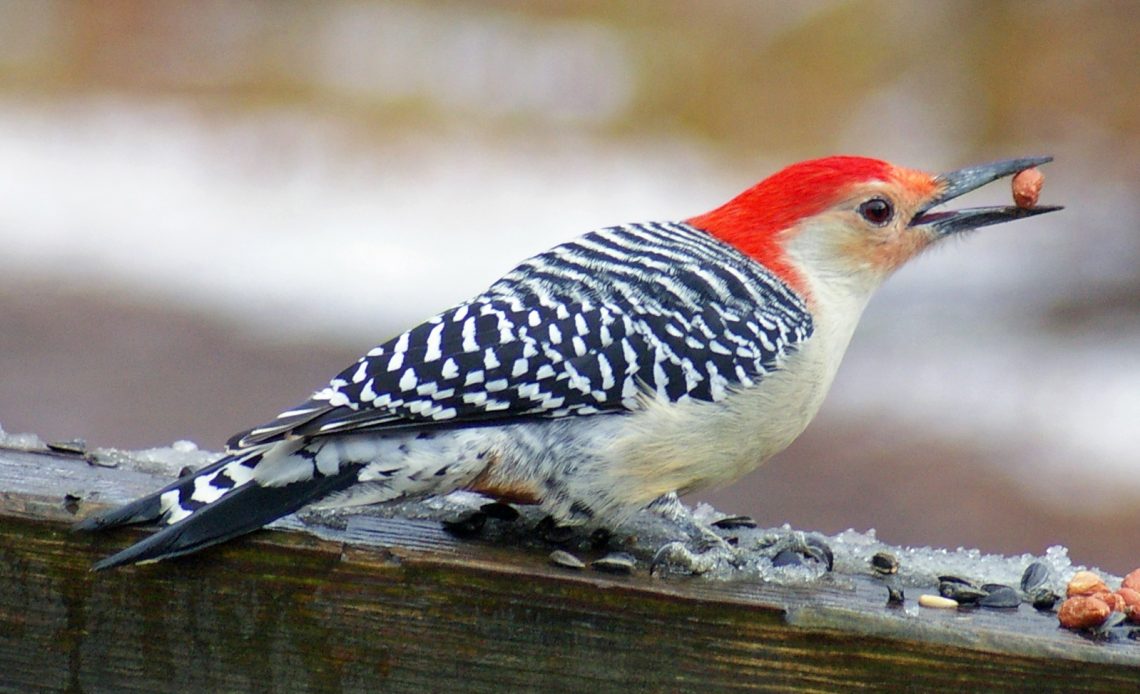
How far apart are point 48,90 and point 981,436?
8214 millimetres

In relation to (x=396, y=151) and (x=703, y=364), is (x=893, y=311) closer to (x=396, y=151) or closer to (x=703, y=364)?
(x=396, y=151)

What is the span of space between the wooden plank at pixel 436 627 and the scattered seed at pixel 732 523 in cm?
60

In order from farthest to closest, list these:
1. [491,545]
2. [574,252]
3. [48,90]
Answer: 1. [48,90]
2. [574,252]
3. [491,545]

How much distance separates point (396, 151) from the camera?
40.7 ft

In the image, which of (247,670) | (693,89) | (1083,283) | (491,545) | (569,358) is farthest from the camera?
(693,89)

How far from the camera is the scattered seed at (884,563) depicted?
3064 millimetres

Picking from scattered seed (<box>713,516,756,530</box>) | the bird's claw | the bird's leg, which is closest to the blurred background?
scattered seed (<box>713,516,756,530</box>)

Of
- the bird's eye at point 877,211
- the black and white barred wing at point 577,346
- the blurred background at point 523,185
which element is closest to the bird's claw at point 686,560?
the black and white barred wing at point 577,346

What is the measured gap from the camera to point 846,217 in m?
3.93

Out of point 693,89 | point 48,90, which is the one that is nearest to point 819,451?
point 693,89

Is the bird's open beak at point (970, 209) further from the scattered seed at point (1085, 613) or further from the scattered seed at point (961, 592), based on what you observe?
the scattered seed at point (1085, 613)

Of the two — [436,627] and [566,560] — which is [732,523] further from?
[436,627]

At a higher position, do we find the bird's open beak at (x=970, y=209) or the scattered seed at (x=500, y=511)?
the bird's open beak at (x=970, y=209)

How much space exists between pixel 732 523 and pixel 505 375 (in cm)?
70
